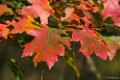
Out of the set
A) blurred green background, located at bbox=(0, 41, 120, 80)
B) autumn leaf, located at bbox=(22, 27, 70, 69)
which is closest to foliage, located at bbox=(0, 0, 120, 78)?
autumn leaf, located at bbox=(22, 27, 70, 69)

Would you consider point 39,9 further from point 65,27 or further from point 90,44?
point 90,44

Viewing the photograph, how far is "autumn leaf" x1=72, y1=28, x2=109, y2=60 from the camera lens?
912mm

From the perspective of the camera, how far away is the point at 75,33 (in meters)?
0.92

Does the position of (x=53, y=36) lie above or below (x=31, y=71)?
above

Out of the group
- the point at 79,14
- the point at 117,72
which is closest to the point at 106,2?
the point at 79,14

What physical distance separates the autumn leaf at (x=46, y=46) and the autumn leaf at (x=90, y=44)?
0.15ft

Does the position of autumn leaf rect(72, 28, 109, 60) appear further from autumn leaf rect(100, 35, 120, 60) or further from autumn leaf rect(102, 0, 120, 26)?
autumn leaf rect(102, 0, 120, 26)

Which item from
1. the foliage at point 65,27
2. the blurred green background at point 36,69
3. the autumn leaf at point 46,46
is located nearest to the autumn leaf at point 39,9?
the foliage at point 65,27

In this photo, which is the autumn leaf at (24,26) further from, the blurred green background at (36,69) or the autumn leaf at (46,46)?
the blurred green background at (36,69)

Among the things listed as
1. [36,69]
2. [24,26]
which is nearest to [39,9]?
[24,26]

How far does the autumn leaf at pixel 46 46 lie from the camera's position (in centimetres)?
85

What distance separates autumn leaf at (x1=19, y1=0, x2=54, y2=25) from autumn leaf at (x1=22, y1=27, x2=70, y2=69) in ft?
0.34

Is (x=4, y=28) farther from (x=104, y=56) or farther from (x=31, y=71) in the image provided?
(x=31, y=71)

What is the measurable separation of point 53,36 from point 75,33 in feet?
0.24
